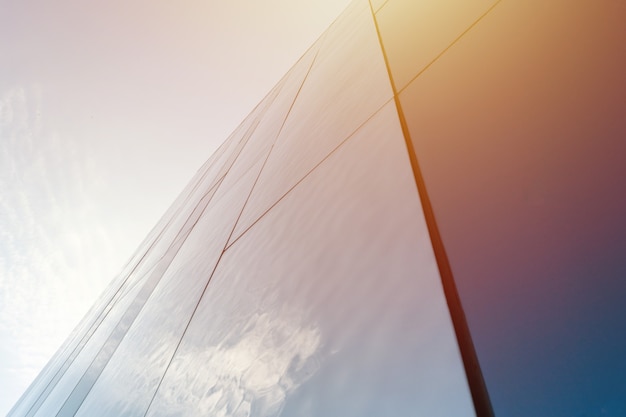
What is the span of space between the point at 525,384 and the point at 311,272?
69 cm

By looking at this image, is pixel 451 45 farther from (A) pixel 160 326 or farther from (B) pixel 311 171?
(A) pixel 160 326

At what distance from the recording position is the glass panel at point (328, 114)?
1.69 meters

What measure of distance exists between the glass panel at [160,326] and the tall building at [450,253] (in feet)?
0.29

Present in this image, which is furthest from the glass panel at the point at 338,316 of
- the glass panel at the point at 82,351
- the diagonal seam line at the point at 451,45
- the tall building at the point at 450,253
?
the glass panel at the point at 82,351

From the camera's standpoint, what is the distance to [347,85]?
2.15 meters

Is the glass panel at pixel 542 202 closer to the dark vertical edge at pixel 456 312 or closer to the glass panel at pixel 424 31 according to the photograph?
the dark vertical edge at pixel 456 312

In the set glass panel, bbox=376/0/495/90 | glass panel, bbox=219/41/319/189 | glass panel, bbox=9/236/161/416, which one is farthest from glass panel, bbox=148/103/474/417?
glass panel, bbox=9/236/161/416

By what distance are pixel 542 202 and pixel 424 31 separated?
1188 mm

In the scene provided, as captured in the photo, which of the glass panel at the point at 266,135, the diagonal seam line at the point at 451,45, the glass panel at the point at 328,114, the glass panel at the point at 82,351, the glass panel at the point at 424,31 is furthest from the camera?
the glass panel at the point at 82,351

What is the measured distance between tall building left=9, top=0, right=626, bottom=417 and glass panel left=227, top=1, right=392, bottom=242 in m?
0.04

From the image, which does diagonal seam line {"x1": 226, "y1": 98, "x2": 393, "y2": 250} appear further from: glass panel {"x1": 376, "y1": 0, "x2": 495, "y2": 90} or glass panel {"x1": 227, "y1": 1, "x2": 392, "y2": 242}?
glass panel {"x1": 376, "y1": 0, "x2": 495, "y2": 90}

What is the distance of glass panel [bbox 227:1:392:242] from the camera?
1692 millimetres

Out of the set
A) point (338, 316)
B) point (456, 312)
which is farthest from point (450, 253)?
point (338, 316)

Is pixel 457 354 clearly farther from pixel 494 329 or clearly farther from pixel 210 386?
pixel 210 386
